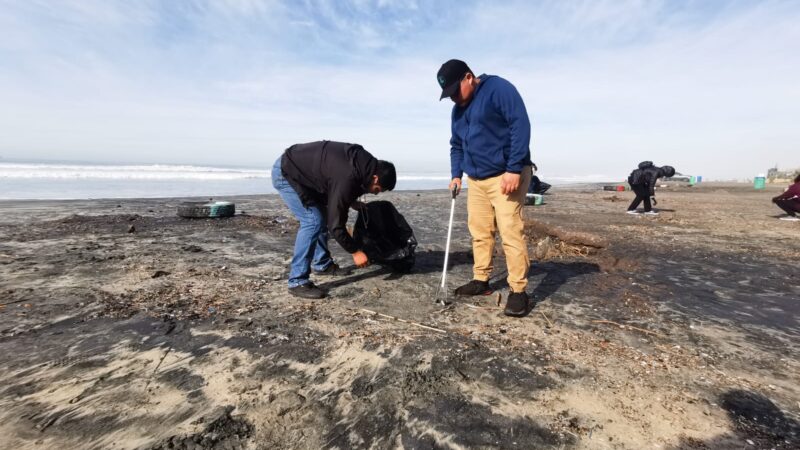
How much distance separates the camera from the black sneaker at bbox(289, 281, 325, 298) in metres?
4.00

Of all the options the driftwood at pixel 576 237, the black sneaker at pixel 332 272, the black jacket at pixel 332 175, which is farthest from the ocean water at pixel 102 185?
the driftwood at pixel 576 237

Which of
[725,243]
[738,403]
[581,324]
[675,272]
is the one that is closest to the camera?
[738,403]

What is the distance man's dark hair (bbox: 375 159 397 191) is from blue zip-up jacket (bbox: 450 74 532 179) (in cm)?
80

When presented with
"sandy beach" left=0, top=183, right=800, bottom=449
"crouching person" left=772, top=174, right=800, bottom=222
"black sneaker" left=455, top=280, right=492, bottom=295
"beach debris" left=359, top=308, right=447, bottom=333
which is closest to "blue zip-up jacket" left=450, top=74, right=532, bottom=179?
"black sneaker" left=455, top=280, right=492, bottom=295

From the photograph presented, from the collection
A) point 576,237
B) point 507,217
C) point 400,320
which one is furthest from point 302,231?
point 576,237

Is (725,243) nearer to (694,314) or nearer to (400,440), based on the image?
(694,314)

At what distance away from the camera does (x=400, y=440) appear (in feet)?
6.51

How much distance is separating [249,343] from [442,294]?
6.25 ft

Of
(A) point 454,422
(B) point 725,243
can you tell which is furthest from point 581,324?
(B) point 725,243

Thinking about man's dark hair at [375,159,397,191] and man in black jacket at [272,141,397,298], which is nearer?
man in black jacket at [272,141,397,298]

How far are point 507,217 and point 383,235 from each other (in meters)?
1.72

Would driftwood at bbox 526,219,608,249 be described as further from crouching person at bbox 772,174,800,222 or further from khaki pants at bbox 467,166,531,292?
crouching person at bbox 772,174,800,222

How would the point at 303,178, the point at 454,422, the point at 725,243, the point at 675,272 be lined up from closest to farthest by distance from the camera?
the point at 454,422 → the point at 303,178 → the point at 675,272 → the point at 725,243

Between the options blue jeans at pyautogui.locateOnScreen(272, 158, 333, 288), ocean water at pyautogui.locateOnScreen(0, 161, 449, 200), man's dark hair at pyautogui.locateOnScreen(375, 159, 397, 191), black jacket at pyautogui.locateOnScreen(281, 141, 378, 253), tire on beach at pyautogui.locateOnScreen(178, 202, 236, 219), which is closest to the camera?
black jacket at pyautogui.locateOnScreen(281, 141, 378, 253)
